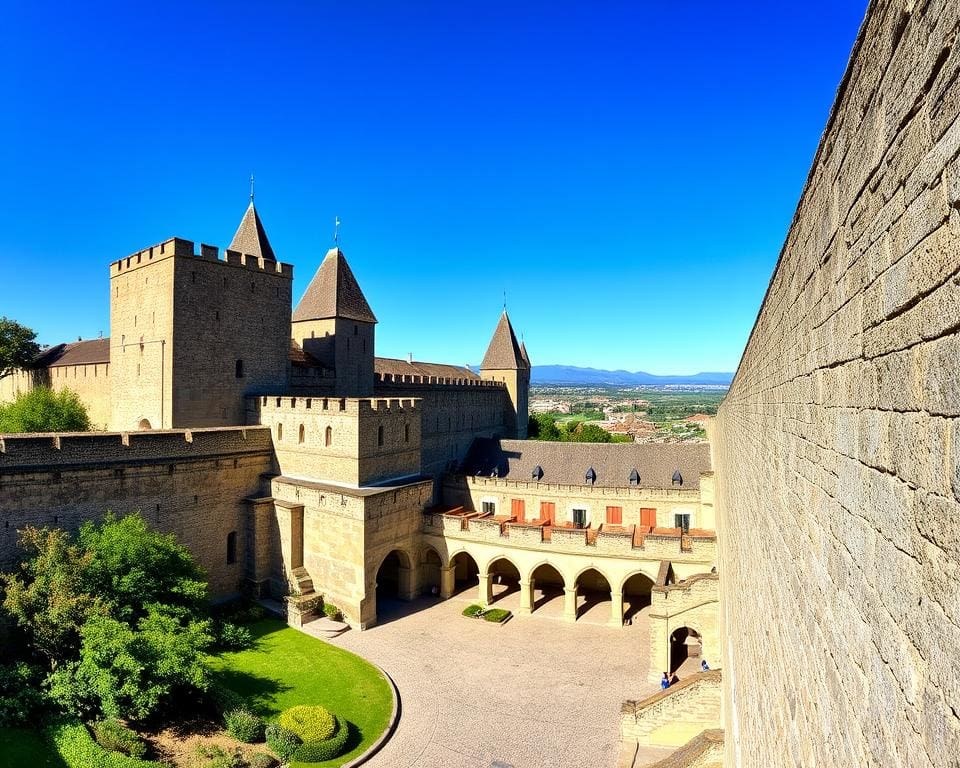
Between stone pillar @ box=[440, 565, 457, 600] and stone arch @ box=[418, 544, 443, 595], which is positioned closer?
stone pillar @ box=[440, 565, 457, 600]

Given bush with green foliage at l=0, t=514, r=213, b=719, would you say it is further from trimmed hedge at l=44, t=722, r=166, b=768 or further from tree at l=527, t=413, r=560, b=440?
tree at l=527, t=413, r=560, b=440

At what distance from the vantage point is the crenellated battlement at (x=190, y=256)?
26250 mm

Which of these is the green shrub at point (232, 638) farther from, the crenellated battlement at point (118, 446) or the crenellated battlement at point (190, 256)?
the crenellated battlement at point (190, 256)

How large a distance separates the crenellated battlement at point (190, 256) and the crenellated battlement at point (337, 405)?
21.7 feet

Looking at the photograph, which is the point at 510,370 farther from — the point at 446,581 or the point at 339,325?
the point at 446,581

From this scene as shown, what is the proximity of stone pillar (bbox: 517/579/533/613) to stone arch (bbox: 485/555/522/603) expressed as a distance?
120 centimetres

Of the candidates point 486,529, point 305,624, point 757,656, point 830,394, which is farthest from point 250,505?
point 830,394

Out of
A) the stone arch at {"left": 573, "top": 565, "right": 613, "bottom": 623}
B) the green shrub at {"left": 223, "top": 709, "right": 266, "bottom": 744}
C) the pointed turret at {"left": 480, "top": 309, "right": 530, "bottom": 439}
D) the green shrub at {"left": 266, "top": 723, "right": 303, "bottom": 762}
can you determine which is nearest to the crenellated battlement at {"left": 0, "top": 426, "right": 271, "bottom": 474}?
the green shrub at {"left": 223, "top": 709, "right": 266, "bottom": 744}

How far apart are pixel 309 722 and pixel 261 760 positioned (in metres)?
1.56

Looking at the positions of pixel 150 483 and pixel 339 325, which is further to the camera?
pixel 339 325

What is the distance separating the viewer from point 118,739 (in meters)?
14.5

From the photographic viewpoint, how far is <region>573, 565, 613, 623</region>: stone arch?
25.4m

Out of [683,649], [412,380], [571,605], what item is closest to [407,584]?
[571,605]

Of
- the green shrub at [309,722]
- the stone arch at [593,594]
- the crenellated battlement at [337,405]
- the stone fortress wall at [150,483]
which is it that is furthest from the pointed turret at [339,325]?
the green shrub at [309,722]
